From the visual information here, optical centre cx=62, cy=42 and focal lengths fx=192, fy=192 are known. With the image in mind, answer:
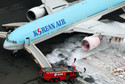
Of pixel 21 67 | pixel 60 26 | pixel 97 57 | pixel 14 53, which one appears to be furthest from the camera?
pixel 60 26

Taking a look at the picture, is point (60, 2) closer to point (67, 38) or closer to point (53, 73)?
point (67, 38)

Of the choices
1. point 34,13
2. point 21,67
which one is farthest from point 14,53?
point 34,13

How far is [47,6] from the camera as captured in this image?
3609cm

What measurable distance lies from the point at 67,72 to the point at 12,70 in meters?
7.62

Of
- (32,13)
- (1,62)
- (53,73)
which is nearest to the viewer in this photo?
(53,73)

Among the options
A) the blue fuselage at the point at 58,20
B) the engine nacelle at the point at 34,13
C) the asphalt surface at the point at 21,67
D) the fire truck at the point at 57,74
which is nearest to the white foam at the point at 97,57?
the asphalt surface at the point at 21,67

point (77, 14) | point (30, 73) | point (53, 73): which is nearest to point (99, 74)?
point (53, 73)

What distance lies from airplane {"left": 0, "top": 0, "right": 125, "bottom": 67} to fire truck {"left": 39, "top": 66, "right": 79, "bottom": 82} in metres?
1.29

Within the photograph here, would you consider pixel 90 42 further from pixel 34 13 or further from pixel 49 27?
pixel 34 13

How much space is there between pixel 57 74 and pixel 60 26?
9.13 m

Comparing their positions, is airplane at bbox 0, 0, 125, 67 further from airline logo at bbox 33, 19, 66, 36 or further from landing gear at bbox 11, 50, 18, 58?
landing gear at bbox 11, 50, 18, 58

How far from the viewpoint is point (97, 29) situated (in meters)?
30.3

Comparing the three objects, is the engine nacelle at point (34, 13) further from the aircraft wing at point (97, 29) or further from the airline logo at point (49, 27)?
the aircraft wing at point (97, 29)

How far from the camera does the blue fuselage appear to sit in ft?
85.0
